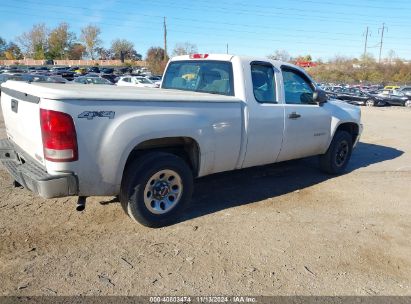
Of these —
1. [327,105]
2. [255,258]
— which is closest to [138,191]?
[255,258]

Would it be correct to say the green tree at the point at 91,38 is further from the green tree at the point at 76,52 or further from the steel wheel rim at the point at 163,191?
the steel wheel rim at the point at 163,191

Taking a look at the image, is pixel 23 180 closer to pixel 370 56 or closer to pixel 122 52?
pixel 370 56

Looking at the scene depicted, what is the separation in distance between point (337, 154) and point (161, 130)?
3.86 metres

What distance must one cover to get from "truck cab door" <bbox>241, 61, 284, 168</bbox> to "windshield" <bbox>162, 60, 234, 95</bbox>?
0.28 m

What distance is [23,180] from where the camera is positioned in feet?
11.5

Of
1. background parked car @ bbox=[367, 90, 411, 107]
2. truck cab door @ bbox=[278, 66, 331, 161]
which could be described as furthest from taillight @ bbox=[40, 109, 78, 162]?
background parked car @ bbox=[367, 90, 411, 107]

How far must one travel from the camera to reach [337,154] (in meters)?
6.39

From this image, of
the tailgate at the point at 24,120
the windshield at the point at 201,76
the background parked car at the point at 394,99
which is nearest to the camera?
the tailgate at the point at 24,120

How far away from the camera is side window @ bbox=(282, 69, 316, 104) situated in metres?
5.27

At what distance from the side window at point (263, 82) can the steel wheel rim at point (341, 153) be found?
207cm

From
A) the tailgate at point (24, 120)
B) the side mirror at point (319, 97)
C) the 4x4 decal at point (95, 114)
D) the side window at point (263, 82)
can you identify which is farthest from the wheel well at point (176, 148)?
the side mirror at point (319, 97)

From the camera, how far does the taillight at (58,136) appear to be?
3.10 m

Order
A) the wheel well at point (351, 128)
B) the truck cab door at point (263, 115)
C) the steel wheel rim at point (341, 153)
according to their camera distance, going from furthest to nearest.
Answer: the wheel well at point (351, 128), the steel wheel rim at point (341, 153), the truck cab door at point (263, 115)

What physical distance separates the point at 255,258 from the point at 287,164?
3787 millimetres
